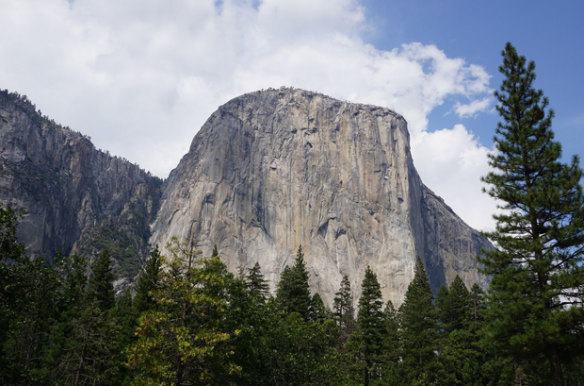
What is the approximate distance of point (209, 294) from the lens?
45.9 feet

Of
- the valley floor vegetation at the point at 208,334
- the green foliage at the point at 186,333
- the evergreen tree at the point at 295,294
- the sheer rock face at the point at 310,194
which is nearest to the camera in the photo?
the valley floor vegetation at the point at 208,334

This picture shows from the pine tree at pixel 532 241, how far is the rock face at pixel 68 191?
125107mm

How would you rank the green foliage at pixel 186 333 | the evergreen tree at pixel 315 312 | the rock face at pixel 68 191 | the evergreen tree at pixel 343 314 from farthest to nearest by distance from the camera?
the rock face at pixel 68 191
the evergreen tree at pixel 343 314
the evergreen tree at pixel 315 312
the green foliage at pixel 186 333

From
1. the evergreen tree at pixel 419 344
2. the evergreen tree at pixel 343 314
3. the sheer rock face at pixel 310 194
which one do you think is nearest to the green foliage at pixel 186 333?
the evergreen tree at pixel 419 344

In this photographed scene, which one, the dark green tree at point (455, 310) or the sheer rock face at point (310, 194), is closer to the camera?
the dark green tree at point (455, 310)

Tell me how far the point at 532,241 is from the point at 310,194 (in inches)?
4509

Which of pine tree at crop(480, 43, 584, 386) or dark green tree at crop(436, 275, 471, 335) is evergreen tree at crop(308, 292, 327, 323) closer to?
dark green tree at crop(436, 275, 471, 335)

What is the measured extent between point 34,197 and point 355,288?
10650cm

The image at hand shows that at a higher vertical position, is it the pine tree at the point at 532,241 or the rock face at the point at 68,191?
the rock face at the point at 68,191

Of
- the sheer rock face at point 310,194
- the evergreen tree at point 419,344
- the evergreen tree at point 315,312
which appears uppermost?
the sheer rock face at point 310,194

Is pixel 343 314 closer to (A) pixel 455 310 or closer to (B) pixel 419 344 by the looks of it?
(A) pixel 455 310

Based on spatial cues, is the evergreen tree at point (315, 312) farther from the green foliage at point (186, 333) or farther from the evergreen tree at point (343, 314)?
the green foliage at point (186, 333)

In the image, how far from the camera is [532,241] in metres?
16.2

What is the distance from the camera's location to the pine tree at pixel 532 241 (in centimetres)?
1477
